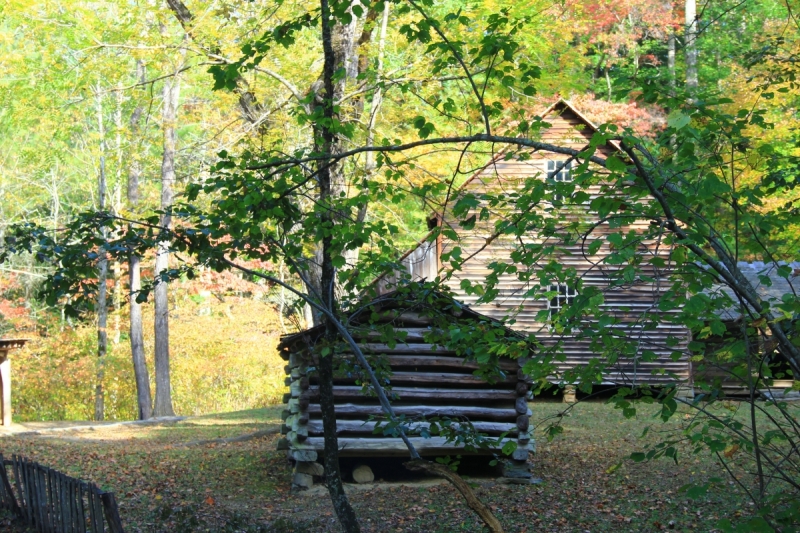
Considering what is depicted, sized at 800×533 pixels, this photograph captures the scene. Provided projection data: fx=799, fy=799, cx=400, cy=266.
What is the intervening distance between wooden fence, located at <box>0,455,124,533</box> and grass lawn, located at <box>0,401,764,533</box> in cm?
99

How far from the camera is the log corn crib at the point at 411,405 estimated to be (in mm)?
12148

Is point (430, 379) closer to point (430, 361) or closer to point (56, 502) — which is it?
point (430, 361)

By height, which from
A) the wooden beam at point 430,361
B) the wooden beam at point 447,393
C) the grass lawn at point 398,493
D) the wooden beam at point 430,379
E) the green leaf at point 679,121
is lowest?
the grass lawn at point 398,493

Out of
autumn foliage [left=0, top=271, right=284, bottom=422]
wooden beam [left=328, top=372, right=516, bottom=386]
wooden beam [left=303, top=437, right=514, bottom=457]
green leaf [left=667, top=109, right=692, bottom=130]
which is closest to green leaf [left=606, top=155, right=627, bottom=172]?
green leaf [left=667, top=109, right=692, bottom=130]

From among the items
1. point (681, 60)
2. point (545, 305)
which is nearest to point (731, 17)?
point (681, 60)

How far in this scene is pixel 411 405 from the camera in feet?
41.6

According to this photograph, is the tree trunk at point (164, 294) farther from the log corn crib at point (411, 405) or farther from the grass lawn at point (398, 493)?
the log corn crib at point (411, 405)

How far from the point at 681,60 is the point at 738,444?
1314 inches

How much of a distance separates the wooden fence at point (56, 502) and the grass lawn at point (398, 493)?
3.24ft

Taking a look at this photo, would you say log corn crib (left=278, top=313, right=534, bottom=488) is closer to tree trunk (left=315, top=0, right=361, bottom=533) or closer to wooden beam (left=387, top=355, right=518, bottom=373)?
wooden beam (left=387, top=355, right=518, bottom=373)

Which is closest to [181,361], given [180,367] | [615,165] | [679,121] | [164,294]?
[180,367]

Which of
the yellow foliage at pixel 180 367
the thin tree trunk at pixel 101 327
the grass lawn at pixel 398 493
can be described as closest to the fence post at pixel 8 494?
the grass lawn at pixel 398 493

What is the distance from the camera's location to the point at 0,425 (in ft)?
70.2

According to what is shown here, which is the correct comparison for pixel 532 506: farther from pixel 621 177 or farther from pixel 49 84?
pixel 49 84
